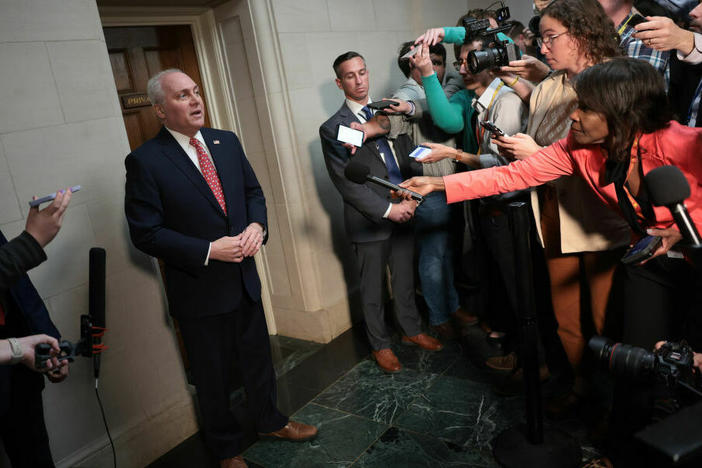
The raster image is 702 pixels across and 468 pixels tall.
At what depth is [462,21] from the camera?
9.63 feet

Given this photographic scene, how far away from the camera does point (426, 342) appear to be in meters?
3.45

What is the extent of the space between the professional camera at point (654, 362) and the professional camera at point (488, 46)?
5.38ft

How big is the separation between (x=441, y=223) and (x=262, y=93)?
145cm

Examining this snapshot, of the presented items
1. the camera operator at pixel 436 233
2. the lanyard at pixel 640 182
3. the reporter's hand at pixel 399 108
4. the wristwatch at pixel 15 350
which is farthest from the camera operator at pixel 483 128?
the wristwatch at pixel 15 350

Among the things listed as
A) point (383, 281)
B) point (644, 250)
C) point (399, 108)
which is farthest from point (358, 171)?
point (644, 250)

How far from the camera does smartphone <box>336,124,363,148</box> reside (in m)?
2.85

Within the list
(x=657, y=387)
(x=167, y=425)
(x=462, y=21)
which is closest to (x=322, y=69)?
(x=462, y=21)

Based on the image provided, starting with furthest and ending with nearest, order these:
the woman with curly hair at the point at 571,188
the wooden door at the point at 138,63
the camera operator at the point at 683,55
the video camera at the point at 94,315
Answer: the wooden door at the point at 138,63, the woman with curly hair at the point at 571,188, the camera operator at the point at 683,55, the video camera at the point at 94,315

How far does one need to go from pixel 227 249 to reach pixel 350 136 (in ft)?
3.21

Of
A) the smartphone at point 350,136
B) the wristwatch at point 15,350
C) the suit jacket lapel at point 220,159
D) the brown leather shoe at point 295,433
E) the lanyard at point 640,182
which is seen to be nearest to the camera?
the wristwatch at point 15,350

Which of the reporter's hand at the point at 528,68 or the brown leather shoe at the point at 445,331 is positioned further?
the brown leather shoe at the point at 445,331

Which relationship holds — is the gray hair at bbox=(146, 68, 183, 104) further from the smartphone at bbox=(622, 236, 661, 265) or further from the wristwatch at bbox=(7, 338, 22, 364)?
the smartphone at bbox=(622, 236, 661, 265)

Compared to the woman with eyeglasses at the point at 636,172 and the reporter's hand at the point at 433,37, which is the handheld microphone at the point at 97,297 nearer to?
the woman with eyeglasses at the point at 636,172

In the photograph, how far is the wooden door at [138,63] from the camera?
3.15 m
